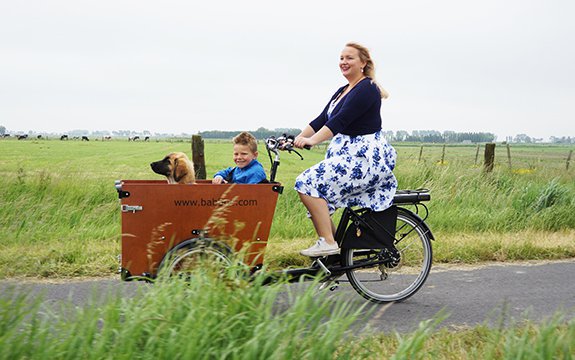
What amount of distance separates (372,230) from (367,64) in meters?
1.41

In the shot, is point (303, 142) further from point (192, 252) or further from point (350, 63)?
point (192, 252)

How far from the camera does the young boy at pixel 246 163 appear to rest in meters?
4.80

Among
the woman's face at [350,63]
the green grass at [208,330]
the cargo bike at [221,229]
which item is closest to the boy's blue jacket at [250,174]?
the cargo bike at [221,229]

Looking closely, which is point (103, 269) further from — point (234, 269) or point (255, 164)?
point (234, 269)

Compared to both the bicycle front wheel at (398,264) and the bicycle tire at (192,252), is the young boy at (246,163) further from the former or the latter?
the bicycle front wheel at (398,264)

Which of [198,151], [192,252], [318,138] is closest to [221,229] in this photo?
[192,252]

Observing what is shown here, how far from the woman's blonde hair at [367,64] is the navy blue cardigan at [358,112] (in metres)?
0.10

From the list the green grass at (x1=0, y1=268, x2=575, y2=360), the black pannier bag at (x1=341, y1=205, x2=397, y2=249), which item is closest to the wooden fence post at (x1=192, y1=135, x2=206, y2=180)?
the black pannier bag at (x1=341, y1=205, x2=397, y2=249)

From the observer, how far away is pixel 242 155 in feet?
16.0

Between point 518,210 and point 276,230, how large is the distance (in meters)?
3.97

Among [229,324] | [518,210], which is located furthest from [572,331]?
[518,210]

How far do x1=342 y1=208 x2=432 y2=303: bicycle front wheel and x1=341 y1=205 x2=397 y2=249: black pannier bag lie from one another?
0.26 ft

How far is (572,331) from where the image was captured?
10.2 feet

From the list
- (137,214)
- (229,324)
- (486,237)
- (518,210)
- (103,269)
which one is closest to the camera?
(229,324)
